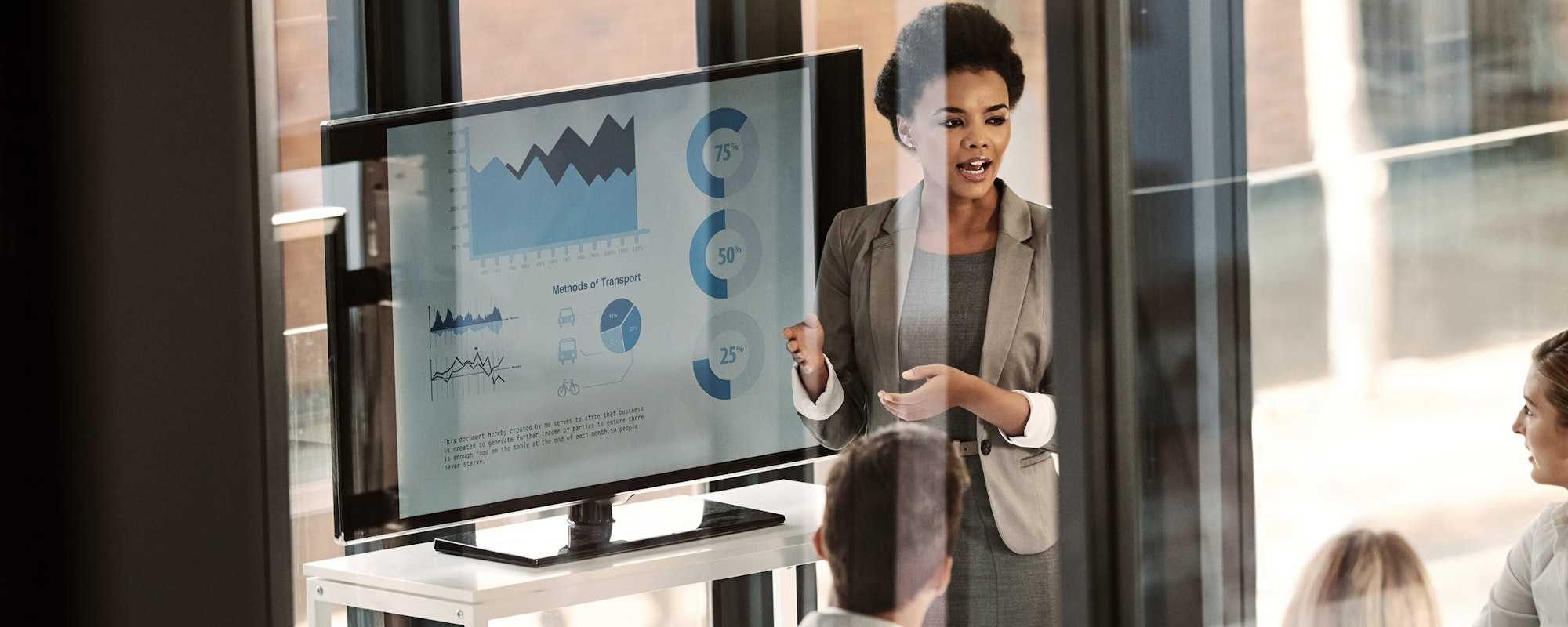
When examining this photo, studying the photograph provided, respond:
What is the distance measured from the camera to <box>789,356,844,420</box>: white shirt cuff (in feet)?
4.33

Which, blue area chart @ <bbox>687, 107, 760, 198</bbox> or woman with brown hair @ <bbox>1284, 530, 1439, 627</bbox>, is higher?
blue area chart @ <bbox>687, 107, 760, 198</bbox>

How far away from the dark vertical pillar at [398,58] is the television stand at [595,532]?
0.35 ft

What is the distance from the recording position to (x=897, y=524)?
4.05ft

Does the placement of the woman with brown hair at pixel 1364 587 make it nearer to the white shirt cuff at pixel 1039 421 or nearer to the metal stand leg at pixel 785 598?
the white shirt cuff at pixel 1039 421

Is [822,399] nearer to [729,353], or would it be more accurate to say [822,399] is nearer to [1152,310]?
[729,353]

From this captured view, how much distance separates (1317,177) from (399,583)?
96 cm

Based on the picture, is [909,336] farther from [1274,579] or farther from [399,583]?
[399,583]

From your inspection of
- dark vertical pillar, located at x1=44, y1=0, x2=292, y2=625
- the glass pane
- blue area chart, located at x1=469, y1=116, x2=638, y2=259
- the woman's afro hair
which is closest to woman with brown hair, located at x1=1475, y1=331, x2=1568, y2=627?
the glass pane

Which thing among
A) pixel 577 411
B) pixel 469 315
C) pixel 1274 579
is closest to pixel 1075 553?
pixel 1274 579

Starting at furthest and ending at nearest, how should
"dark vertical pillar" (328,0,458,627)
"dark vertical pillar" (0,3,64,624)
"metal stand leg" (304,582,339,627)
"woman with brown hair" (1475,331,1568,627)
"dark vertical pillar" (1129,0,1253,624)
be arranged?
"dark vertical pillar" (328,0,458,627) → "metal stand leg" (304,582,339,627) → "dark vertical pillar" (1129,0,1253,624) → "woman with brown hair" (1475,331,1568,627) → "dark vertical pillar" (0,3,64,624)

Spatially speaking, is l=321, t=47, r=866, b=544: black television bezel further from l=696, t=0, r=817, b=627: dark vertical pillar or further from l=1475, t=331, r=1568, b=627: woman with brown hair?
l=1475, t=331, r=1568, b=627: woman with brown hair

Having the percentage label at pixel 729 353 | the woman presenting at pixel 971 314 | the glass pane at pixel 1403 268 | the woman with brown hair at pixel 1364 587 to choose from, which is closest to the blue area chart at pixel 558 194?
the percentage label at pixel 729 353

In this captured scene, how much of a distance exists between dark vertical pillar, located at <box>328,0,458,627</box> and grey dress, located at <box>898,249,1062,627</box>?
1.90ft

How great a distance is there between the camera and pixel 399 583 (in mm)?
1201
